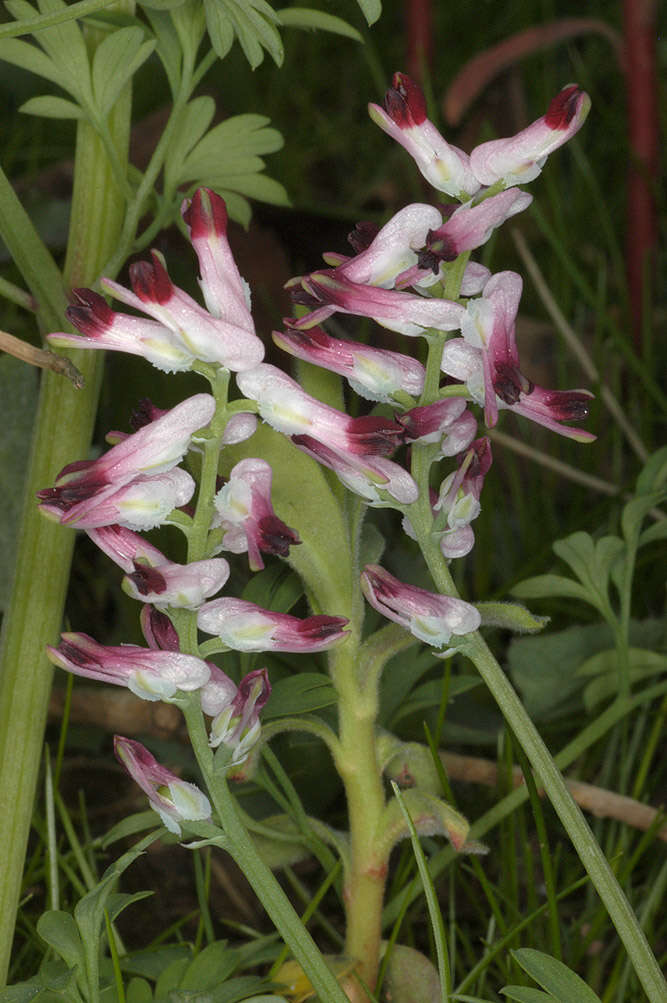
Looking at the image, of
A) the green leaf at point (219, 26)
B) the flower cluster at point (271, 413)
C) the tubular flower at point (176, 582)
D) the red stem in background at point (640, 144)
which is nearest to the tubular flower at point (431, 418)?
the flower cluster at point (271, 413)

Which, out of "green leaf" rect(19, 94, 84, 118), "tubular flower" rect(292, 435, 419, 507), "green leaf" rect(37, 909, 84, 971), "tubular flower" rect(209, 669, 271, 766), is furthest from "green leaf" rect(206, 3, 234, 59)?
"green leaf" rect(37, 909, 84, 971)

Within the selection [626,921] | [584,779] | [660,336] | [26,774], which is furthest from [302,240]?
[626,921]

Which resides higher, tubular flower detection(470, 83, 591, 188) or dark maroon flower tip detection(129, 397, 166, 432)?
tubular flower detection(470, 83, 591, 188)

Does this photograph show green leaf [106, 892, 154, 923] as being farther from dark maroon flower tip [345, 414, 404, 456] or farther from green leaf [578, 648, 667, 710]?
green leaf [578, 648, 667, 710]

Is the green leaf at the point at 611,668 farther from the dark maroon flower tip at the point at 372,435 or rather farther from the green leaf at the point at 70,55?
the green leaf at the point at 70,55

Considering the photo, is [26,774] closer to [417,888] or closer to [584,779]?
[417,888]

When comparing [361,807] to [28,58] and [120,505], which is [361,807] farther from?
[28,58]
